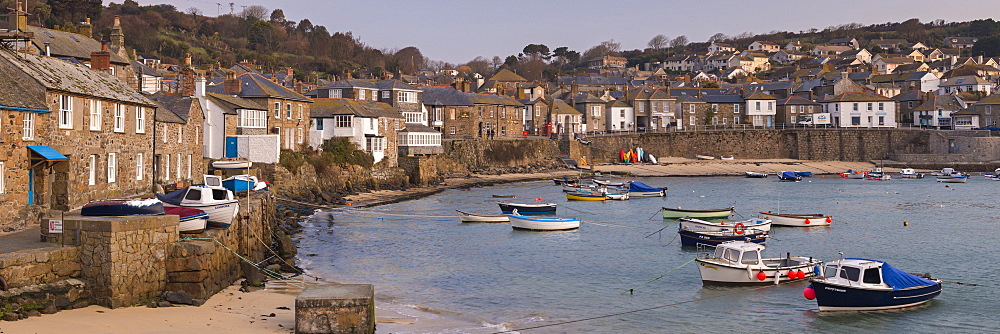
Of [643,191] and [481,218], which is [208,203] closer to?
[481,218]

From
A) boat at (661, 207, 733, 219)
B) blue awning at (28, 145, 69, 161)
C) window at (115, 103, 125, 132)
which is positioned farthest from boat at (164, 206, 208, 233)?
boat at (661, 207, 733, 219)

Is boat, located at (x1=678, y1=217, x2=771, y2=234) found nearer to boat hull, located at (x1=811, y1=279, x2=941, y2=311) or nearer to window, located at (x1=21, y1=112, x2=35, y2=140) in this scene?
boat hull, located at (x1=811, y1=279, x2=941, y2=311)

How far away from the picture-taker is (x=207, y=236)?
74.7ft

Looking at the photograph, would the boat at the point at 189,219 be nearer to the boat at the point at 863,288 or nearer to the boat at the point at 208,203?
the boat at the point at 208,203

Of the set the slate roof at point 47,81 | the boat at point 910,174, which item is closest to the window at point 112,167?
the slate roof at point 47,81

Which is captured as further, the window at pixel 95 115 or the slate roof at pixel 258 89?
the slate roof at pixel 258 89

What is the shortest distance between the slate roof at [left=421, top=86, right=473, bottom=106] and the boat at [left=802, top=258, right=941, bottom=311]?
6828 cm

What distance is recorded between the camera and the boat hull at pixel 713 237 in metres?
36.1

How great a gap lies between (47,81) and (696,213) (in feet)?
108

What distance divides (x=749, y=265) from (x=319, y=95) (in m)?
59.8

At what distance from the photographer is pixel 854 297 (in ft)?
79.9

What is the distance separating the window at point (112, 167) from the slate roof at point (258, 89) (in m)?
26.5

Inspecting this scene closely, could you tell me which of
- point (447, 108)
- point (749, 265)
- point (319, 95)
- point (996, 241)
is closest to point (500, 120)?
point (447, 108)

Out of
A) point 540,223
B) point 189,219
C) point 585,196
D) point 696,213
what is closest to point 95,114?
point 189,219
